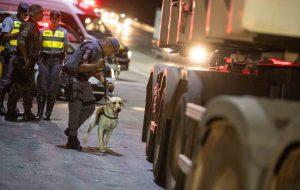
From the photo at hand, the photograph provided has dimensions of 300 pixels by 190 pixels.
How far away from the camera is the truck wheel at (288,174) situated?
448cm

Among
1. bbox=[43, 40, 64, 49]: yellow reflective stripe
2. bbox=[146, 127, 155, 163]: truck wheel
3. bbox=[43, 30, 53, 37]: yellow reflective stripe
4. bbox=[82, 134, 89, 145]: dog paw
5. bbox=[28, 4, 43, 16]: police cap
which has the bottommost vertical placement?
bbox=[82, 134, 89, 145]: dog paw

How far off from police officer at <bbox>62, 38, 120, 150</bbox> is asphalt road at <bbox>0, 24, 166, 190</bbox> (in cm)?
37

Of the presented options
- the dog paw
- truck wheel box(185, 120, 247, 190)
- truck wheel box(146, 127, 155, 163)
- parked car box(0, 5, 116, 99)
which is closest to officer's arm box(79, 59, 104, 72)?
the dog paw

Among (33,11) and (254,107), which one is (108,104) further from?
(254,107)

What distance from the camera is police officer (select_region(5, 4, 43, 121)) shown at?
43.2 ft

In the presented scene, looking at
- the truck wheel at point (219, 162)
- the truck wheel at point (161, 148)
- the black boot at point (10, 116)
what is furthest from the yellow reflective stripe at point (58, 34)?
the truck wheel at point (219, 162)

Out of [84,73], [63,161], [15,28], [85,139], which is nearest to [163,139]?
[63,161]

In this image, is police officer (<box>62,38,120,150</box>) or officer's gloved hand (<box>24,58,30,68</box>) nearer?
police officer (<box>62,38,120,150</box>)

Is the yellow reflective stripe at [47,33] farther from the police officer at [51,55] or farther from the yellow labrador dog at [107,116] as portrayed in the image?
the yellow labrador dog at [107,116]

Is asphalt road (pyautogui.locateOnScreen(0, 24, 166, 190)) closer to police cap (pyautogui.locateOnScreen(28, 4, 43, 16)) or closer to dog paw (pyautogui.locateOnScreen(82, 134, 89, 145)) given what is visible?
dog paw (pyautogui.locateOnScreen(82, 134, 89, 145))

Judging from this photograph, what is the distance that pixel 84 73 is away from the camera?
1074 centimetres

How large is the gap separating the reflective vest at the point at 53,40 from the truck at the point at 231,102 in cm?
439

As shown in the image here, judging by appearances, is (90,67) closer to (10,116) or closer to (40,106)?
(10,116)

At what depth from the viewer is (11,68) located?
1345 cm
